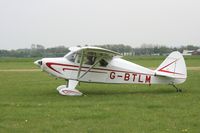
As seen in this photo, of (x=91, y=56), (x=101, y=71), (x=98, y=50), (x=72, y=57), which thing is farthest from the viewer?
(x=101, y=71)

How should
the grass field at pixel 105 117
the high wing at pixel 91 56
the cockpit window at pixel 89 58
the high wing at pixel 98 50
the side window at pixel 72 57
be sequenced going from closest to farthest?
the grass field at pixel 105 117
the high wing at pixel 98 50
the high wing at pixel 91 56
the cockpit window at pixel 89 58
the side window at pixel 72 57

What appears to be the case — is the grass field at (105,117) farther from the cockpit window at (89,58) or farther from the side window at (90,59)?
the side window at (90,59)

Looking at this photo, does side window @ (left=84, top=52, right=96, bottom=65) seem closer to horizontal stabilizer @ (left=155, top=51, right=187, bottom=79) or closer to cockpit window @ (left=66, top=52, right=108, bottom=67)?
cockpit window @ (left=66, top=52, right=108, bottom=67)

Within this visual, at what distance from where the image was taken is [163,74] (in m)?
17.2

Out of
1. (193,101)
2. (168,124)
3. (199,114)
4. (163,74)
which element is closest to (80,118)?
(168,124)

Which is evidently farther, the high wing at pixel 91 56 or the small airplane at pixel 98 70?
the small airplane at pixel 98 70

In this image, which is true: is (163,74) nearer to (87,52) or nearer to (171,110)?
(87,52)

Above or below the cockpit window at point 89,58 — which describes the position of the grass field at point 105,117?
below

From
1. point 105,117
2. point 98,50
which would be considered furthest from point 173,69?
point 105,117

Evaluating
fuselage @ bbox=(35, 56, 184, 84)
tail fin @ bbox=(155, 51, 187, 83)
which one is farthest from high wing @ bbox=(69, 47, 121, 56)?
tail fin @ bbox=(155, 51, 187, 83)

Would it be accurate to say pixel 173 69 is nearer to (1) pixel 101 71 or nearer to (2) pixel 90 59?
(1) pixel 101 71

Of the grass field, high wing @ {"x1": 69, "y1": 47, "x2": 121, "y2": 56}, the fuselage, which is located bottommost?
the grass field

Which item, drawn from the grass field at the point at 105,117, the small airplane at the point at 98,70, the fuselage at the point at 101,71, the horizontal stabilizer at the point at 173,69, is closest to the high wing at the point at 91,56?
the small airplane at the point at 98,70

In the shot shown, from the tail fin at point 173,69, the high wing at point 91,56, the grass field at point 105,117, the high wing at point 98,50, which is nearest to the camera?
the grass field at point 105,117
